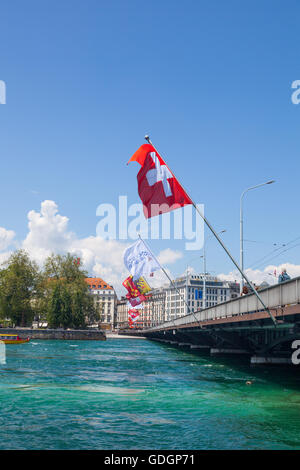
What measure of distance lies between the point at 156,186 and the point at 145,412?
10.6m

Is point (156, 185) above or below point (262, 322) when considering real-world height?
above

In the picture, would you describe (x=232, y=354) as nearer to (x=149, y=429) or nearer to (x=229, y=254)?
(x=229, y=254)

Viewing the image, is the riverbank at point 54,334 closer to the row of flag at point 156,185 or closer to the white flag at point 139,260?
the white flag at point 139,260

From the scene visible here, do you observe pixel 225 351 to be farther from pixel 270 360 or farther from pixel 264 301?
pixel 264 301

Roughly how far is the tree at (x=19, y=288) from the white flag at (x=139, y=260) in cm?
7549

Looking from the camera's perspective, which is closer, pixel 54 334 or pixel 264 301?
pixel 264 301

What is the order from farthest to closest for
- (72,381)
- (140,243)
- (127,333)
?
(127,333), (140,243), (72,381)

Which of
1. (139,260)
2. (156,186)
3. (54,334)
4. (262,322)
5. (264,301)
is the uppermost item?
(156,186)

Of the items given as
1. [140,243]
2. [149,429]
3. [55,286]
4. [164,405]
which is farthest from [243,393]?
[55,286]

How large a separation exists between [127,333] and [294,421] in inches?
6853

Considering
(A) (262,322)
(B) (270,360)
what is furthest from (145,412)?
(B) (270,360)

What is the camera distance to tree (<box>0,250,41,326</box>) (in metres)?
120

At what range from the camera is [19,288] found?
12125cm
